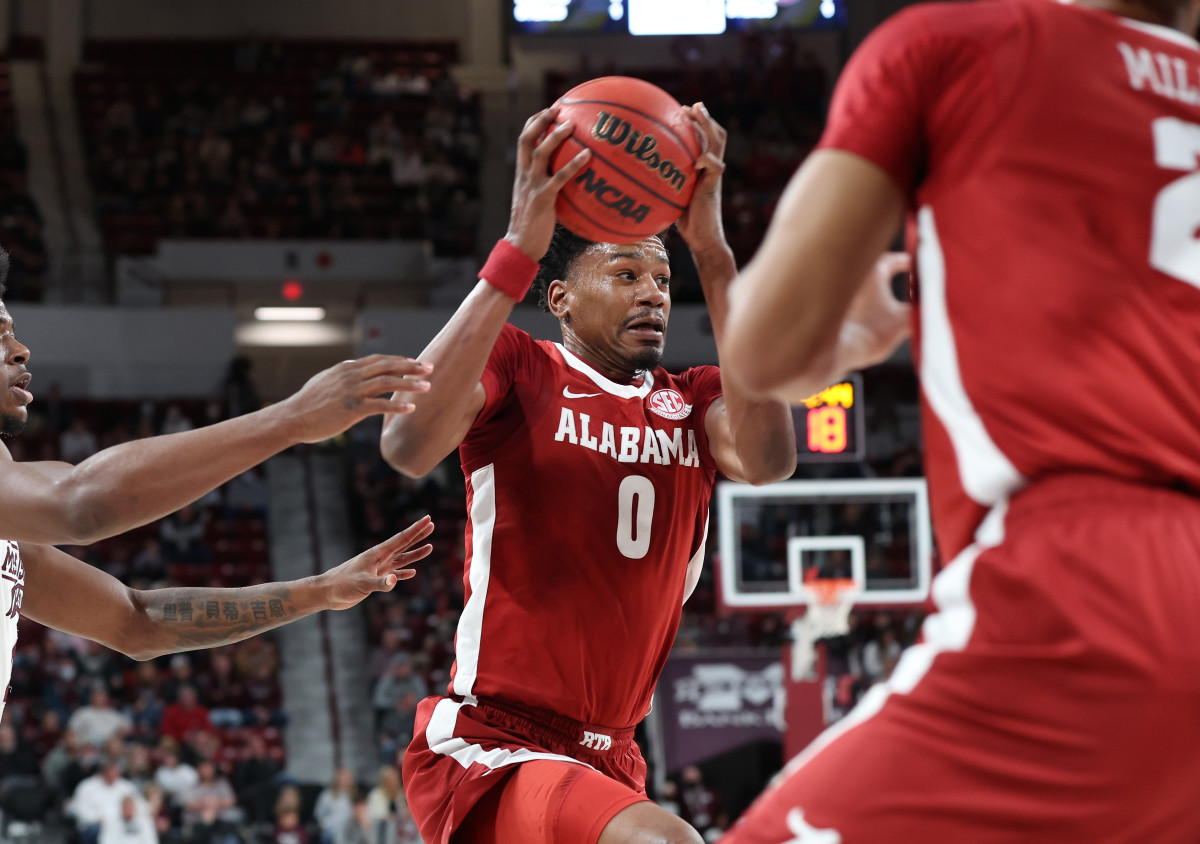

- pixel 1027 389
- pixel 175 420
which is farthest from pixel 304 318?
pixel 1027 389

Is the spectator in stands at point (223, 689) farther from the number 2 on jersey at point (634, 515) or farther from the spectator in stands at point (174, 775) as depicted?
the number 2 on jersey at point (634, 515)

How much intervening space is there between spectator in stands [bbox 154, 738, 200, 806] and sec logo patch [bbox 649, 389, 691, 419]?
9.64 m

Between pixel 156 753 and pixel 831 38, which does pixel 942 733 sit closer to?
pixel 156 753

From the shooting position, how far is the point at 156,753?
12.7 m

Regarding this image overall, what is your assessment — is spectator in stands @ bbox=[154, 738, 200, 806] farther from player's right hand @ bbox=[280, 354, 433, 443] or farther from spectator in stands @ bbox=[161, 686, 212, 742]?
player's right hand @ bbox=[280, 354, 433, 443]

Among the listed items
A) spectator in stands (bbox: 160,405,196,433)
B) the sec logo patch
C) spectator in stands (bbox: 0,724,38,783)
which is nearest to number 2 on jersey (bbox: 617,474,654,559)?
the sec logo patch

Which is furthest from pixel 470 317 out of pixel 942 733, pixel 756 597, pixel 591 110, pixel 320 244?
pixel 320 244

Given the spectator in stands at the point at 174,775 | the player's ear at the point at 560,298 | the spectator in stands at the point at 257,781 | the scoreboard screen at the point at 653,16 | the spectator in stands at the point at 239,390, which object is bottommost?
the spectator in stands at the point at 257,781

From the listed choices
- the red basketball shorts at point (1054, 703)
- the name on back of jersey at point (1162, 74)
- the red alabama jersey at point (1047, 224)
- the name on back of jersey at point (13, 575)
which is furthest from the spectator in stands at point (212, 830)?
the name on back of jersey at point (1162, 74)

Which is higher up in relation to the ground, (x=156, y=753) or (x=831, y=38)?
(x=831, y=38)

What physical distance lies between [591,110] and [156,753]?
10944mm

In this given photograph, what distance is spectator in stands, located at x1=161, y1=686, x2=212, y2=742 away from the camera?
13.1 m

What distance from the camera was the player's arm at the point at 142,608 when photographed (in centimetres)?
406

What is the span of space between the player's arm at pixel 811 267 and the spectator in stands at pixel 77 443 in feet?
53.4
